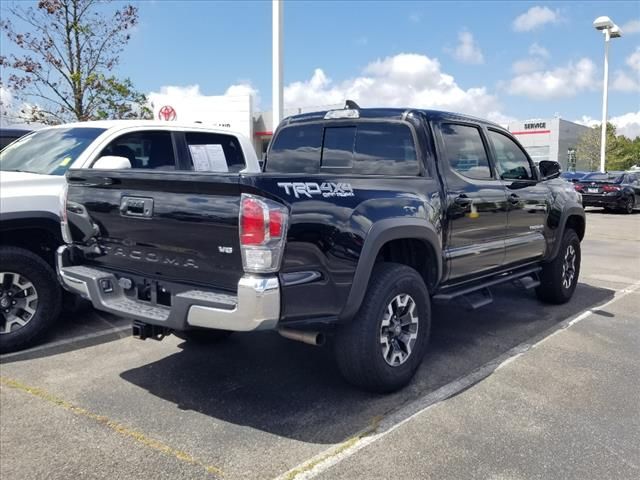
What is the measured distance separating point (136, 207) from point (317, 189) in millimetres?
1151

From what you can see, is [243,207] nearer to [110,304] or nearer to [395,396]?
[110,304]

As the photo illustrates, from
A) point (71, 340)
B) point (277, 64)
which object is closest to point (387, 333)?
point (71, 340)

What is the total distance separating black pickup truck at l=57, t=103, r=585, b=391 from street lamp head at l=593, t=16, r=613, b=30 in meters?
26.7

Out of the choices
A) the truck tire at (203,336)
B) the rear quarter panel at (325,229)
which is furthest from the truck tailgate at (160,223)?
the truck tire at (203,336)

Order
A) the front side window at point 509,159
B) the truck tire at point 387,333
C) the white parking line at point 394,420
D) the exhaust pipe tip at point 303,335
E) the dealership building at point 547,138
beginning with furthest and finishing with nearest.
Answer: the dealership building at point 547,138
the front side window at point 509,159
the truck tire at point 387,333
the exhaust pipe tip at point 303,335
the white parking line at point 394,420

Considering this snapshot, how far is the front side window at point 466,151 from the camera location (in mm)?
4582

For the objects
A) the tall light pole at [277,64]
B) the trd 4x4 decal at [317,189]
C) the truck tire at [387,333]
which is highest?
the tall light pole at [277,64]

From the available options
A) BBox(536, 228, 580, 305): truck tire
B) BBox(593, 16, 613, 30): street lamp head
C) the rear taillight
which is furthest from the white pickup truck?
BBox(593, 16, 613, 30): street lamp head

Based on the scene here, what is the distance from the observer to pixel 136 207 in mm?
3494

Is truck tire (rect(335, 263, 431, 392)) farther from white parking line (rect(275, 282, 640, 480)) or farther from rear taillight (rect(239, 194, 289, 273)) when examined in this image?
rear taillight (rect(239, 194, 289, 273))

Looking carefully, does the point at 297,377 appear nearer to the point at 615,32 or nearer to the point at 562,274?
the point at 562,274

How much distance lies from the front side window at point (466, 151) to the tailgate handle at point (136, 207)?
2.37 m

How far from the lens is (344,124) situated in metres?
4.83

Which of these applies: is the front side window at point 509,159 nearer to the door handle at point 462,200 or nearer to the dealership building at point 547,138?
the door handle at point 462,200
